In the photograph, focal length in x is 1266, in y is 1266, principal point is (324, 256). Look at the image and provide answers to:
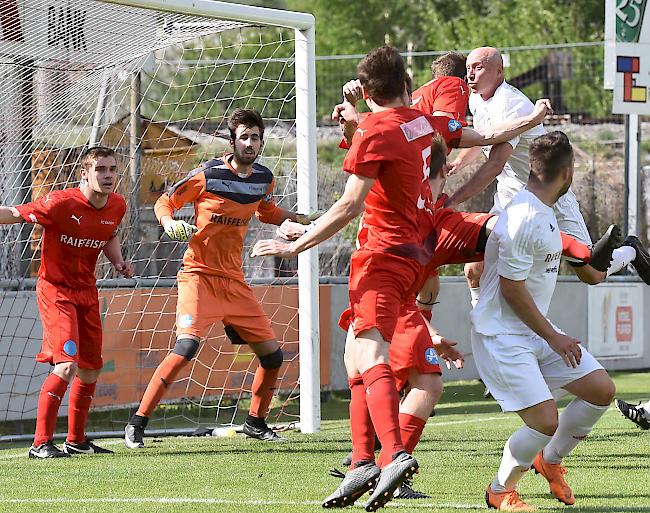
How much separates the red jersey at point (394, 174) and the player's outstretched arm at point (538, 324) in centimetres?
47

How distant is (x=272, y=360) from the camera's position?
8828mm

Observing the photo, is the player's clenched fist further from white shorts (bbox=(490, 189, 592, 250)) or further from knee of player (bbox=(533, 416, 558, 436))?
knee of player (bbox=(533, 416, 558, 436))

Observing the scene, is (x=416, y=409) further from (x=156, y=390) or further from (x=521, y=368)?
(x=156, y=390)

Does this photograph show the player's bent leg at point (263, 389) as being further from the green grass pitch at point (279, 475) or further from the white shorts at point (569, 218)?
the white shorts at point (569, 218)

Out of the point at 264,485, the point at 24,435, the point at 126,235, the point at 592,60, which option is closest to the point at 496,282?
the point at 264,485

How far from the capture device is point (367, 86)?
567 centimetres

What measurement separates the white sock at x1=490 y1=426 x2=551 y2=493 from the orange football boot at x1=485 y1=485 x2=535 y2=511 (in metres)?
0.02

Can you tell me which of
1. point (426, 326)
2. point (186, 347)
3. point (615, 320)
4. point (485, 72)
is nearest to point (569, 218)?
point (485, 72)

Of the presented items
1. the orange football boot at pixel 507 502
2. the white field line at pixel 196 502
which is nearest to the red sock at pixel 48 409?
the white field line at pixel 196 502

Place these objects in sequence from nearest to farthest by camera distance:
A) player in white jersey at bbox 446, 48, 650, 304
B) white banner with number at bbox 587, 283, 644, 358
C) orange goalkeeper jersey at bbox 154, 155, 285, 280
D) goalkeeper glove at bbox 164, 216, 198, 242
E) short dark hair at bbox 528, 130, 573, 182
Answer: short dark hair at bbox 528, 130, 573, 182 → player in white jersey at bbox 446, 48, 650, 304 → goalkeeper glove at bbox 164, 216, 198, 242 → orange goalkeeper jersey at bbox 154, 155, 285, 280 → white banner with number at bbox 587, 283, 644, 358

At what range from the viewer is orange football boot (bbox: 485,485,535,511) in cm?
561

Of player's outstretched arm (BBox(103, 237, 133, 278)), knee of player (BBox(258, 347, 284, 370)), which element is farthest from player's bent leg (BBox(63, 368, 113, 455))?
knee of player (BBox(258, 347, 284, 370))

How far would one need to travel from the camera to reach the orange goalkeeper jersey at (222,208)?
28.3 feet

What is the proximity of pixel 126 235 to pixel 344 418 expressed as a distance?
251cm
